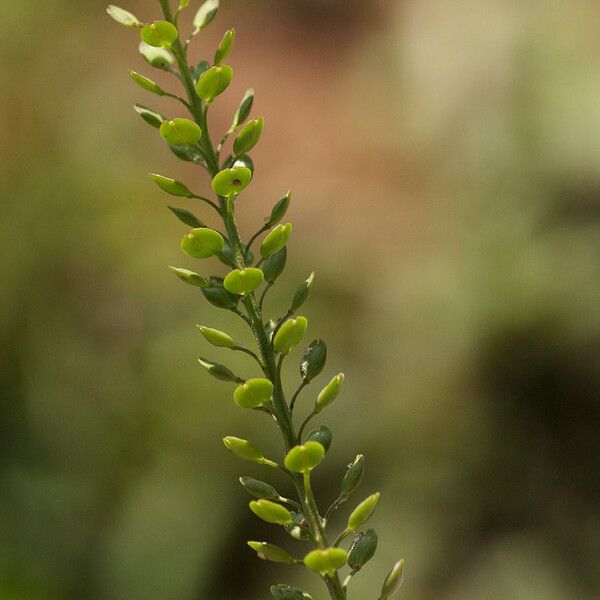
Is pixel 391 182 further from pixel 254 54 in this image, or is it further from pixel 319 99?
pixel 254 54

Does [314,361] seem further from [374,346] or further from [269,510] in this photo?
[374,346]

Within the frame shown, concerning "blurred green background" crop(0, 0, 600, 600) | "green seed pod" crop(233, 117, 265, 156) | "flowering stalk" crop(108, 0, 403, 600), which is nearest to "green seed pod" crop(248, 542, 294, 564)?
"flowering stalk" crop(108, 0, 403, 600)

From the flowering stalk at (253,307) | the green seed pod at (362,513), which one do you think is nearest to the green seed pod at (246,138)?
the flowering stalk at (253,307)

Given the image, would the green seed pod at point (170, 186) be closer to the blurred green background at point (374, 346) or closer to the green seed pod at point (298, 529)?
the green seed pod at point (298, 529)

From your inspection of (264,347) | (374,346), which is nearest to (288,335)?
(264,347)

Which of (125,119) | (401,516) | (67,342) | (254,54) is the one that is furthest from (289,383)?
(254,54)
